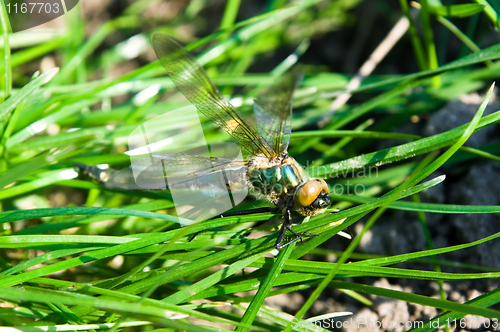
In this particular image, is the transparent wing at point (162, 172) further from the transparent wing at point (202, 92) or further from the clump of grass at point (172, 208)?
the transparent wing at point (202, 92)

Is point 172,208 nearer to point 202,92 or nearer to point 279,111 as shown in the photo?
point 202,92

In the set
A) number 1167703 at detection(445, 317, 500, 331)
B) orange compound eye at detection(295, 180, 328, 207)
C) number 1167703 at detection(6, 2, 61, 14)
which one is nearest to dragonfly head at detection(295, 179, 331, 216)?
orange compound eye at detection(295, 180, 328, 207)

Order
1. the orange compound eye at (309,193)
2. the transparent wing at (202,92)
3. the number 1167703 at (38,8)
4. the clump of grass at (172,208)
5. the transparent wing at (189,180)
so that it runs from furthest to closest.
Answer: the number 1167703 at (38,8) → the transparent wing at (189,180) → the transparent wing at (202,92) → the orange compound eye at (309,193) → the clump of grass at (172,208)

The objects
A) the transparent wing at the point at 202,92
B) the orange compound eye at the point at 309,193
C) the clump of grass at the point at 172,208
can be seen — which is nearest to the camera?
the clump of grass at the point at 172,208

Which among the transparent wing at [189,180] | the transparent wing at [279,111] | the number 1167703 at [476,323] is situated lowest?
the number 1167703 at [476,323]

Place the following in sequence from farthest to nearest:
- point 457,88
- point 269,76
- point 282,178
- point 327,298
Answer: point 269,76
point 457,88
point 327,298
point 282,178

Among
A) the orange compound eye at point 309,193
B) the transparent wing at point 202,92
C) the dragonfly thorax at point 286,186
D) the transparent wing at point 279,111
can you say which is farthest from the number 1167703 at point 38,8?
the orange compound eye at point 309,193

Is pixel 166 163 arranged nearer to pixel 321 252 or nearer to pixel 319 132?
pixel 319 132

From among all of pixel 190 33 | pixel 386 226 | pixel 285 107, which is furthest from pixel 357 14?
pixel 386 226
